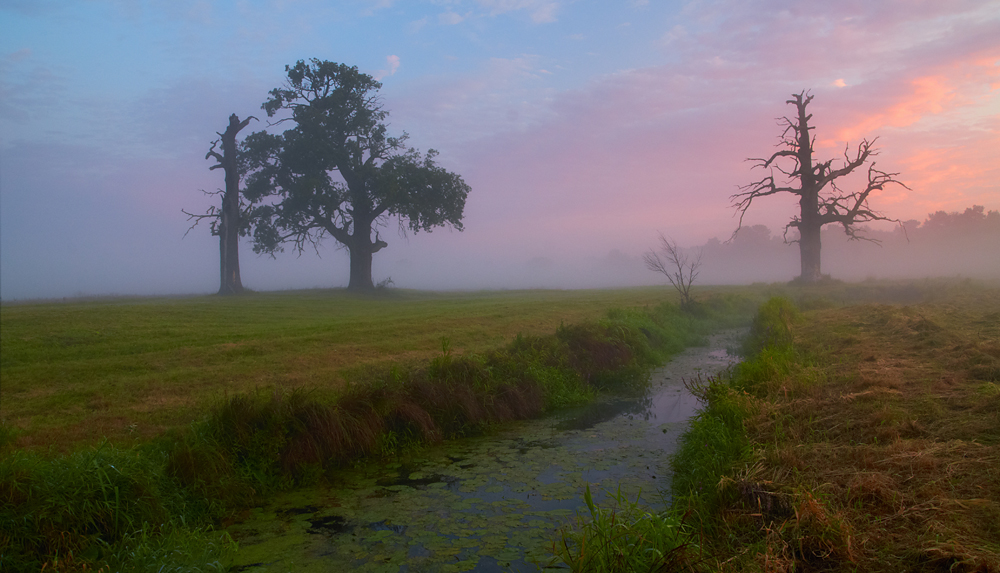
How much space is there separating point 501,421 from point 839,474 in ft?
21.1

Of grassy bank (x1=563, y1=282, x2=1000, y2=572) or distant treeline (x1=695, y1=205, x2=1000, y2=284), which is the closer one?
grassy bank (x1=563, y1=282, x2=1000, y2=572)

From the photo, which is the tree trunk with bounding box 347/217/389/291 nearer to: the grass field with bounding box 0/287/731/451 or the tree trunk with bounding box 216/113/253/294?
the tree trunk with bounding box 216/113/253/294

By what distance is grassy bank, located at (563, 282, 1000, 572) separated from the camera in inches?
155

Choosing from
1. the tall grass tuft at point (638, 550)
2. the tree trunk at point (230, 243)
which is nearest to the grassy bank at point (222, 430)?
the tall grass tuft at point (638, 550)

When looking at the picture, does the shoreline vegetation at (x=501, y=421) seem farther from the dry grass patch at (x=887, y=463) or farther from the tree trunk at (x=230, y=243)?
the tree trunk at (x=230, y=243)

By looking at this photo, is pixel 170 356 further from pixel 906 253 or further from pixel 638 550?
pixel 906 253

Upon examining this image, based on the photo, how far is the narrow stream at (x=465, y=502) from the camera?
5.50 m

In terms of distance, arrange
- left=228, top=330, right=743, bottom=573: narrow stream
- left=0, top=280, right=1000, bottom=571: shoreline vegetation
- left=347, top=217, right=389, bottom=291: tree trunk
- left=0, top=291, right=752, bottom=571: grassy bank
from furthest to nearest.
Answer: left=347, top=217, right=389, bottom=291: tree trunk < left=228, top=330, right=743, bottom=573: narrow stream < left=0, top=291, right=752, bottom=571: grassy bank < left=0, top=280, right=1000, bottom=571: shoreline vegetation

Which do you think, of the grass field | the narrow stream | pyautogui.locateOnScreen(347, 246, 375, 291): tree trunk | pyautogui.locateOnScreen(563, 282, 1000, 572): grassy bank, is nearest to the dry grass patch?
pyautogui.locateOnScreen(563, 282, 1000, 572): grassy bank

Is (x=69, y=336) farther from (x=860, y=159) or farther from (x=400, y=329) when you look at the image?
(x=860, y=159)

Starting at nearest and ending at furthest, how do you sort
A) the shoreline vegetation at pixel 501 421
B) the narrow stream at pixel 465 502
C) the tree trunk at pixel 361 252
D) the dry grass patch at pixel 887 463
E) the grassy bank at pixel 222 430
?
the dry grass patch at pixel 887 463 → the shoreline vegetation at pixel 501 421 → the grassy bank at pixel 222 430 → the narrow stream at pixel 465 502 → the tree trunk at pixel 361 252

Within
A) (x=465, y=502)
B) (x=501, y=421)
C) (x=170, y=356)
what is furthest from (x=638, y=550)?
(x=170, y=356)

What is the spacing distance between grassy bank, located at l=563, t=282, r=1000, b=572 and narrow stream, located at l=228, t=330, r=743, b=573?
2.21 feet

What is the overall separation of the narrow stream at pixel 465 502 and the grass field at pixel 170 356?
8.83 feet
